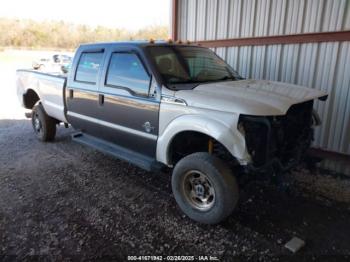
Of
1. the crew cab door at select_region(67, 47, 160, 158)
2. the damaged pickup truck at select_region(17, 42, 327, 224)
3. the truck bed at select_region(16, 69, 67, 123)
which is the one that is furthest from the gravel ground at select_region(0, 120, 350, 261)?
the truck bed at select_region(16, 69, 67, 123)

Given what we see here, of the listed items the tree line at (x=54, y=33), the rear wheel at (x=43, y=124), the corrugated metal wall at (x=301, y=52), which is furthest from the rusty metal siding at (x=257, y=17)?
the tree line at (x=54, y=33)

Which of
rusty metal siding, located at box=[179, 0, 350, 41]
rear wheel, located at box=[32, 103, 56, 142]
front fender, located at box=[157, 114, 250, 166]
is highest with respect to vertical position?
rusty metal siding, located at box=[179, 0, 350, 41]

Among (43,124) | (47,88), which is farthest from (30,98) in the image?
(47,88)

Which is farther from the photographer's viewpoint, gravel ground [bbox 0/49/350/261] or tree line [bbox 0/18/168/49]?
tree line [bbox 0/18/168/49]

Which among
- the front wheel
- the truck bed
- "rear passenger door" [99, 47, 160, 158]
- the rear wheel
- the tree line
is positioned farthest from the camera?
the tree line

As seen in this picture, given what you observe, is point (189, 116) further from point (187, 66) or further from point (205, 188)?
point (187, 66)

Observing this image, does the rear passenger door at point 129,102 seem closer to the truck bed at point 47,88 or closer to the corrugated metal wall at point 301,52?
the truck bed at point 47,88

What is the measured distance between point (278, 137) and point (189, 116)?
981mm

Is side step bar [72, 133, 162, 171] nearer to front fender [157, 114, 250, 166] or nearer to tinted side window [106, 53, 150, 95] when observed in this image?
front fender [157, 114, 250, 166]

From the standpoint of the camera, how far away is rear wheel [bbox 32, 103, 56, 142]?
591 centimetres

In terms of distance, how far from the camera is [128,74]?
3914mm

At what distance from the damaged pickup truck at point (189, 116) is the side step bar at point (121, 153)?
2 cm

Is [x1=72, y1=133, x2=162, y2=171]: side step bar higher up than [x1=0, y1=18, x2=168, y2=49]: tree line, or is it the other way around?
[x1=0, y1=18, x2=168, y2=49]: tree line

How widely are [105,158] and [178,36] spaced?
11.9 ft
